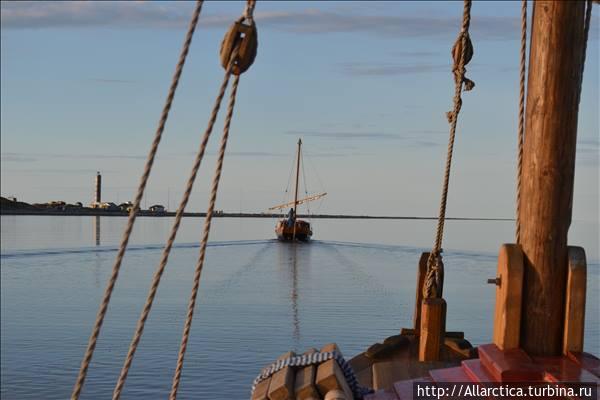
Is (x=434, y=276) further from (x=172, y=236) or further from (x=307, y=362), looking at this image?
(x=172, y=236)

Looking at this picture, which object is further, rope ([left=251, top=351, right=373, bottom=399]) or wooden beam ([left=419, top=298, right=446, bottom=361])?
wooden beam ([left=419, top=298, right=446, bottom=361])

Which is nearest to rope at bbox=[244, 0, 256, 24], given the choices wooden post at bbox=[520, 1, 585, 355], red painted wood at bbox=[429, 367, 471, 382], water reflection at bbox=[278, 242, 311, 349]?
wooden post at bbox=[520, 1, 585, 355]

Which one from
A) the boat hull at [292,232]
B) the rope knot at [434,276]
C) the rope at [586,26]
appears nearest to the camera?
the rope at [586,26]

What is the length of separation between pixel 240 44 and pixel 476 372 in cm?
156

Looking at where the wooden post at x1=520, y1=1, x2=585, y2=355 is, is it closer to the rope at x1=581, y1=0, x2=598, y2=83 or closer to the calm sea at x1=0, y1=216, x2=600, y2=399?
the rope at x1=581, y1=0, x2=598, y2=83

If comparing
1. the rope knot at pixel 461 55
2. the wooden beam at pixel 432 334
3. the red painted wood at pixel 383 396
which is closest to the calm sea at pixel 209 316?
the wooden beam at pixel 432 334

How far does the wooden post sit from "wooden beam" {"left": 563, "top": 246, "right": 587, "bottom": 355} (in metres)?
0.05

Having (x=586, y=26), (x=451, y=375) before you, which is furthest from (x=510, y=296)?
(x=586, y=26)

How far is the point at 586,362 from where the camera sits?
3203 mm

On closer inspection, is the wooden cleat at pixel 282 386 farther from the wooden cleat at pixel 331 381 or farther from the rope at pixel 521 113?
the rope at pixel 521 113

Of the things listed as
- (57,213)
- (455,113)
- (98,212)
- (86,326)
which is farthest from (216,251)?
(57,213)

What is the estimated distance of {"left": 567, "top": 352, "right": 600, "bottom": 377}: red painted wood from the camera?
124 inches

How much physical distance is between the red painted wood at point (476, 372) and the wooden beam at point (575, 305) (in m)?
0.33

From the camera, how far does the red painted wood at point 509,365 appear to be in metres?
3.05
